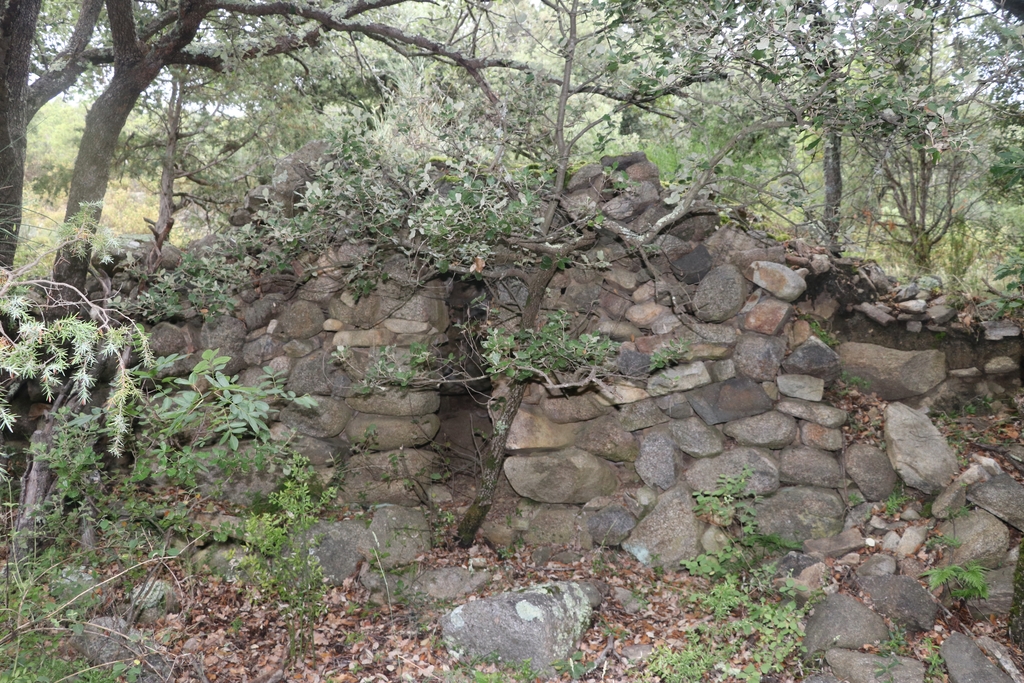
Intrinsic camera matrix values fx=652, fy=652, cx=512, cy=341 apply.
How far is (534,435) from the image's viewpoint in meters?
4.89

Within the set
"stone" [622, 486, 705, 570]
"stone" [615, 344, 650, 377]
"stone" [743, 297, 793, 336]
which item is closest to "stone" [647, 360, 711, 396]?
"stone" [615, 344, 650, 377]

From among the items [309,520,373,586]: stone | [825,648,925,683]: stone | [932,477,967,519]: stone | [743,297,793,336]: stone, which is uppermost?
[743,297,793,336]: stone

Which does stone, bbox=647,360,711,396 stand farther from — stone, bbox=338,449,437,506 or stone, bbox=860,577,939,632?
stone, bbox=338,449,437,506

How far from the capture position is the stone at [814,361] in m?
4.64

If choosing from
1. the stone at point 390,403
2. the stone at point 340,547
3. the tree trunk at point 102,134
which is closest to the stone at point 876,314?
the stone at point 390,403

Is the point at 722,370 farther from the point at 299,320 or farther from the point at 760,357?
the point at 299,320

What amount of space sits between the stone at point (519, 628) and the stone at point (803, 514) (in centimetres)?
152

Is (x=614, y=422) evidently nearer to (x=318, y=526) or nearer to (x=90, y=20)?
(x=318, y=526)

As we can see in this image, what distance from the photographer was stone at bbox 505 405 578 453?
489 cm

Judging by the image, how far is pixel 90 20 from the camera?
18.2 feet

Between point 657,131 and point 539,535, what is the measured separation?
3933mm

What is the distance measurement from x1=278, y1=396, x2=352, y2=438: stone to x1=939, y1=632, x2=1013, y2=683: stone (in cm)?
411

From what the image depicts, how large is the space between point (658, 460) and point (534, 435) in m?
0.92

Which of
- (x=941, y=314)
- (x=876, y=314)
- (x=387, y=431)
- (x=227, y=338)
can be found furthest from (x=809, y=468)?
(x=227, y=338)
